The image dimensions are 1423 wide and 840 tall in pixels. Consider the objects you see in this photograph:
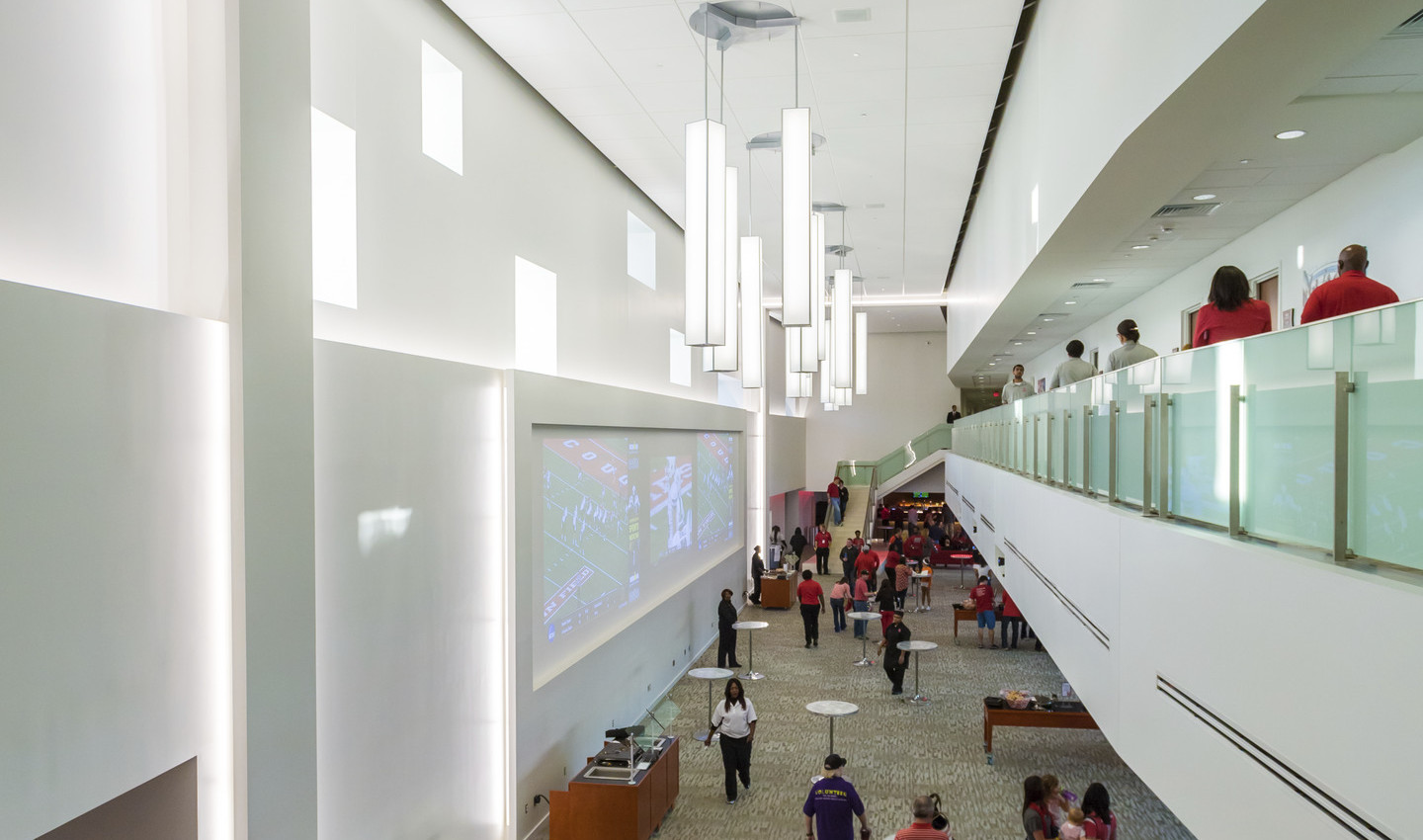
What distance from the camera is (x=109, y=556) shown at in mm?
3602

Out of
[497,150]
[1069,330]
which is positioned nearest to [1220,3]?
[497,150]

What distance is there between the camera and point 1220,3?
12.6 feet

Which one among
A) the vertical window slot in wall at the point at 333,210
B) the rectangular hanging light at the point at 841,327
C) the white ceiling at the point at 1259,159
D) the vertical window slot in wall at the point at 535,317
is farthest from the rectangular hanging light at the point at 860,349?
the vertical window slot in wall at the point at 333,210

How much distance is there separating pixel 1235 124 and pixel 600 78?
18.1 ft

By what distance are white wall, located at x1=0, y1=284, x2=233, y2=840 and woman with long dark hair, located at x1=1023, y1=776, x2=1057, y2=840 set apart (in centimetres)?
522

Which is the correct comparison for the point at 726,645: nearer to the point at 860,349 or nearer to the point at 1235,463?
the point at 860,349

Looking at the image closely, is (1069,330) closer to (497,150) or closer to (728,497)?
(728,497)

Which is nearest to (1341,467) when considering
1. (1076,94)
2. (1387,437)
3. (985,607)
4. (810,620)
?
(1387,437)

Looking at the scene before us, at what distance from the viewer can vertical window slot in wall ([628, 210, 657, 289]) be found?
12.5m

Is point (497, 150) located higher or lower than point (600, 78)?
lower

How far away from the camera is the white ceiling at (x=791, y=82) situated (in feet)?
24.0

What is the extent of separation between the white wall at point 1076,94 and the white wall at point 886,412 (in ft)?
63.2

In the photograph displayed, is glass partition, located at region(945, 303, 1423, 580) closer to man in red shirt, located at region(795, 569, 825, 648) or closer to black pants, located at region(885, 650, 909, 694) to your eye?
black pants, located at region(885, 650, 909, 694)

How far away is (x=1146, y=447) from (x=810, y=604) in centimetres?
1061
